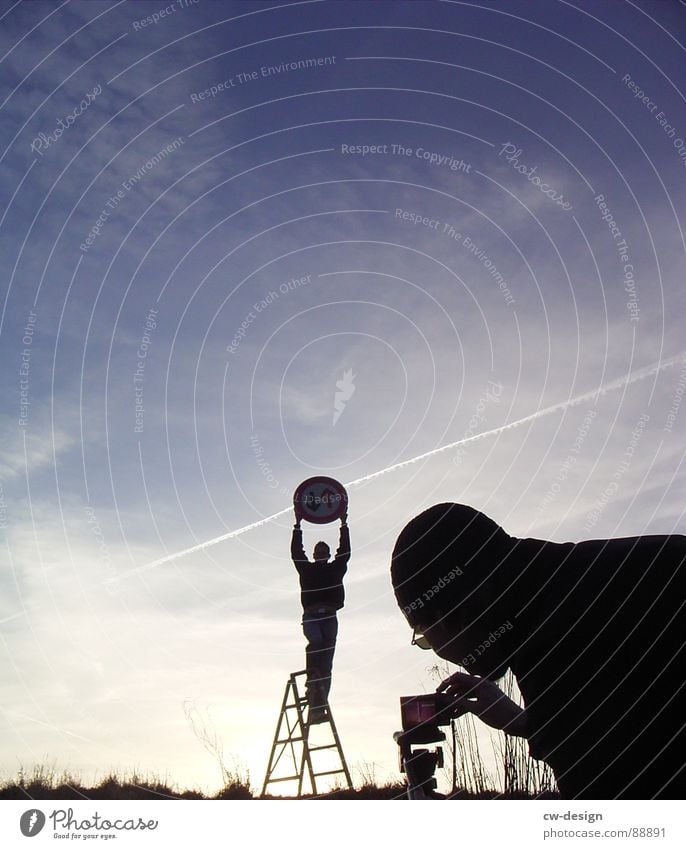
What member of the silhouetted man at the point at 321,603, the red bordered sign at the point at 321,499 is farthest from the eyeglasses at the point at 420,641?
the silhouetted man at the point at 321,603

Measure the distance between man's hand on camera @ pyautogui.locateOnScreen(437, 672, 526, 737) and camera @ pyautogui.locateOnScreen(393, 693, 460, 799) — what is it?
0.25ft

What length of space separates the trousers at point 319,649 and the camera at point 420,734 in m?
4.98

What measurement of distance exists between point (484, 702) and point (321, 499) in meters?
3.72

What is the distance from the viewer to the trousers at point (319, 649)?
8828 mm

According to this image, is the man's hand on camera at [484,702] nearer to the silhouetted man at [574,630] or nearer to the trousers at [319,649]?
the silhouetted man at [574,630]

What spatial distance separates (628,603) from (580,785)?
849mm

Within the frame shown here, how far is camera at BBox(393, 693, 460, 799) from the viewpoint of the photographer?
3939mm

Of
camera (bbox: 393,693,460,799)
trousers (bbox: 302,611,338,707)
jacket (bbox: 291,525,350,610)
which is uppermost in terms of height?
jacket (bbox: 291,525,350,610)

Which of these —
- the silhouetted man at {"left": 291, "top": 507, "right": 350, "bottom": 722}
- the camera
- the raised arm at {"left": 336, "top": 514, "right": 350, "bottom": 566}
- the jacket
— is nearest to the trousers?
the silhouetted man at {"left": 291, "top": 507, "right": 350, "bottom": 722}

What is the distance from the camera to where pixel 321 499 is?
24.6 feet

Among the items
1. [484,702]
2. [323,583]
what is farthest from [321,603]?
[484,702]

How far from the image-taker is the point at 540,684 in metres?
3.29

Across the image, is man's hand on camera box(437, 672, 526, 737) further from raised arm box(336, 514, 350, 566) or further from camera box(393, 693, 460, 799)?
raised arm box(336, 514, 350, 566)
